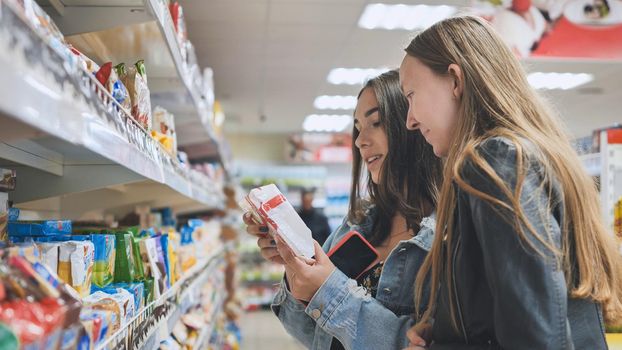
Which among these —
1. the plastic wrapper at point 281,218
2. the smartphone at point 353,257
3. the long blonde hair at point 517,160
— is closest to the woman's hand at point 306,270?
the plastic wrapper at point 281,218

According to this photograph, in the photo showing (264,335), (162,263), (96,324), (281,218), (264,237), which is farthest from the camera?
(264,335)

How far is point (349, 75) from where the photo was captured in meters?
6.71

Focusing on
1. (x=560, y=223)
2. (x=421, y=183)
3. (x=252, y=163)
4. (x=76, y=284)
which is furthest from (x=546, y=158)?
(x=252, y=163)

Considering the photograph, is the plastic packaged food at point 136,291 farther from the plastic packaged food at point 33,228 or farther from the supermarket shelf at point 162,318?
the plastic packaged food at point 33,228

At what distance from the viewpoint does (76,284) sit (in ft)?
3.87

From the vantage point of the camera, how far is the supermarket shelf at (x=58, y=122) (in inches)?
24.7

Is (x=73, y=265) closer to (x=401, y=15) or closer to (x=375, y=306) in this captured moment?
(x=375, y=306)

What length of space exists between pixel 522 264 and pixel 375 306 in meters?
0.50

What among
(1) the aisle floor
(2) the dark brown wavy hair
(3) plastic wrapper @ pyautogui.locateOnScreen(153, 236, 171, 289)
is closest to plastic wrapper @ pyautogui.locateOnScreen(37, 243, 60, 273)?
(3) plastic wrapper @ pyautogui.locateOnScreen(153, 236, 171, 289)

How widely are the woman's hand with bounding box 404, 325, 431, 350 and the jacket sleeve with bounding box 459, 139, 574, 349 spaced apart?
23cm

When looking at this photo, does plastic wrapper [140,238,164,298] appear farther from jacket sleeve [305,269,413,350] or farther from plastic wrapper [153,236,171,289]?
jacket sleeve [305,269,413,350]

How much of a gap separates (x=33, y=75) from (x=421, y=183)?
1.25m

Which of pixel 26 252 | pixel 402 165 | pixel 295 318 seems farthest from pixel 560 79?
pixel 26 252

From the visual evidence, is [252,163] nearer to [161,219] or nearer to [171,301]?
[161,219]
